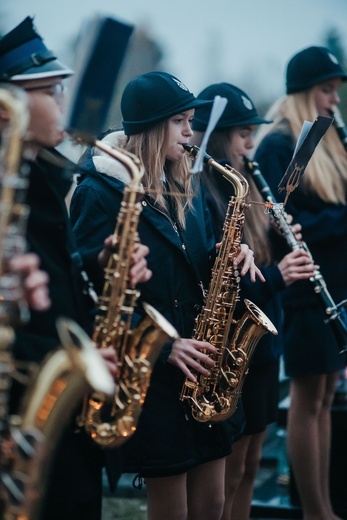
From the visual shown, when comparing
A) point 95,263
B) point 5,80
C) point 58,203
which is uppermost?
point 5,80

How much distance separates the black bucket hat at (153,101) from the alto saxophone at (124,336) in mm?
573

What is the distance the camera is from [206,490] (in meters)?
3.91

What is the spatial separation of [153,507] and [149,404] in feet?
1.46

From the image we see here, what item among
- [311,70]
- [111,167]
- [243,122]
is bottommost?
[111,167]

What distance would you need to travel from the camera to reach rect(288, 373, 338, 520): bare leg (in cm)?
517

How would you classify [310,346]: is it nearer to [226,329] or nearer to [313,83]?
[226,329]

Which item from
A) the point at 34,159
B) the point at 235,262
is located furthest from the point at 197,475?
the point at 34,159

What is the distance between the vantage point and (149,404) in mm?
3686

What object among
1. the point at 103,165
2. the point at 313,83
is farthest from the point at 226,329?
the point at 313,83

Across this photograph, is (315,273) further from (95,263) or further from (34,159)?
(34,159)

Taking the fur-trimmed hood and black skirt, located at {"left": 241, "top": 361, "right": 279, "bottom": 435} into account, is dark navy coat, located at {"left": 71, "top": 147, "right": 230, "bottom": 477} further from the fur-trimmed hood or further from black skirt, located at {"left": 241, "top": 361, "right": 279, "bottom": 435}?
black skirt, located at {"left": 241, "top": 361, "right": 279, "bottom": 435}

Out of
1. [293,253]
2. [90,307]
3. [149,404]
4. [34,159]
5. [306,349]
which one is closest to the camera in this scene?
[34,159]

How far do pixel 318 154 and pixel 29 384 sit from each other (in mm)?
3190

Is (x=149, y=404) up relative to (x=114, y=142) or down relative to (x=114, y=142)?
down
